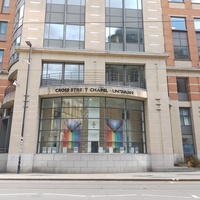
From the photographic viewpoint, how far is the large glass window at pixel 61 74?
22078mm

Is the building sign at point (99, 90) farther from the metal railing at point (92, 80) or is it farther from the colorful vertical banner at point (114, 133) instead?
the colorful vertical banner at point (114, 133)

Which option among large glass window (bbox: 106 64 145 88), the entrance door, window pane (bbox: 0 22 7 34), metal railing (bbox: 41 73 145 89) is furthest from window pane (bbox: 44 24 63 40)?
the entrance door

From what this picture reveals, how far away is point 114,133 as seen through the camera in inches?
820

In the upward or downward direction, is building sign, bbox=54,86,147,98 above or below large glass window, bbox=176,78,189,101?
below

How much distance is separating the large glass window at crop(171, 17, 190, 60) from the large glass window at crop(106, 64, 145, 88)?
8133 millimetres

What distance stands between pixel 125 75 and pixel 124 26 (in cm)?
553

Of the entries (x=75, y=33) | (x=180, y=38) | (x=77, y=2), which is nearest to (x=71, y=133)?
(x=75, y=33)

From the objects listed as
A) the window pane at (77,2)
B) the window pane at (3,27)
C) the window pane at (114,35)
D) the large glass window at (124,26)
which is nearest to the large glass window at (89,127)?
the large glass window at (124,26)

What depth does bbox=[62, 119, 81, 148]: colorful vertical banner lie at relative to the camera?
66.4ft

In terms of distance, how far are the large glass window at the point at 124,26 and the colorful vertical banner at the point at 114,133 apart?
781 centimetres

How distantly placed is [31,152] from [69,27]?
1317cm

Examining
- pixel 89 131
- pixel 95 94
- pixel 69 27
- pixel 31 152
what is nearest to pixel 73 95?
pixel 95 94

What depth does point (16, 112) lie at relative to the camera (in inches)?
802

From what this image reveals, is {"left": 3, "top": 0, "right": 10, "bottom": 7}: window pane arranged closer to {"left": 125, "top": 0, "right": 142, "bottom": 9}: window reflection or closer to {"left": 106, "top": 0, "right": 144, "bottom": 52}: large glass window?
{"left": 106, "top": 0, "right": 144, "bottom": 52}: large glass window
